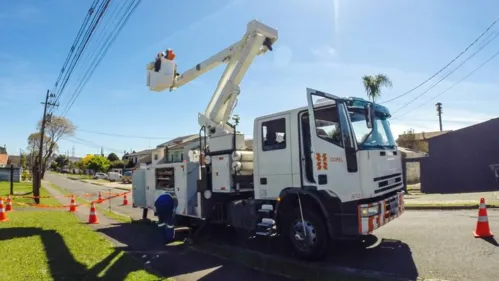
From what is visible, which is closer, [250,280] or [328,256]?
[250,280]

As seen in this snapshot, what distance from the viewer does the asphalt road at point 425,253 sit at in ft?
18.3

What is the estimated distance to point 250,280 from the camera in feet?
19.4

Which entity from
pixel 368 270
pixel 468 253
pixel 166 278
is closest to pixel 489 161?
pixel 468 253

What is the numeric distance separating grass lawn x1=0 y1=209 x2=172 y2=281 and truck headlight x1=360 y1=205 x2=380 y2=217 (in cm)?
350

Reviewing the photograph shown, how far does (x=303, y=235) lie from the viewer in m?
6.73

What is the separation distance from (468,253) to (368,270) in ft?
6.28

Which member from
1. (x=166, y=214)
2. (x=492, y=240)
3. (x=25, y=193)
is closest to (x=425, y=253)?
(x=492, y=240)

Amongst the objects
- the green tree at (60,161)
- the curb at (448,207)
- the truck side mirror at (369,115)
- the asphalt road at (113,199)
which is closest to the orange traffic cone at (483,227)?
the truck side mirror at (369,115)

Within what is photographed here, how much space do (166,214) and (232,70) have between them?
4066mm

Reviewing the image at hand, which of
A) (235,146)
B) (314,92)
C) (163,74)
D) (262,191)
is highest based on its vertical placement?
(163,74)

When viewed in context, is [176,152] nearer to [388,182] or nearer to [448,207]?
[388,182]

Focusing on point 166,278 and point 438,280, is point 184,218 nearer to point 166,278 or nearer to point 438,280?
point 166,278

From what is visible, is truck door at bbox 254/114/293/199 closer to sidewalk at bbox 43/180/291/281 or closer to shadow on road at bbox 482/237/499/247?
sidewalk at bbox 43/180/291/281

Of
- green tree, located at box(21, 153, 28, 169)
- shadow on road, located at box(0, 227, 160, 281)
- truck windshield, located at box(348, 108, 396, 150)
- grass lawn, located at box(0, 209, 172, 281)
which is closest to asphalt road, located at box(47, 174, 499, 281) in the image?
truck windshield, located at box(348, 108, 396, 150)
